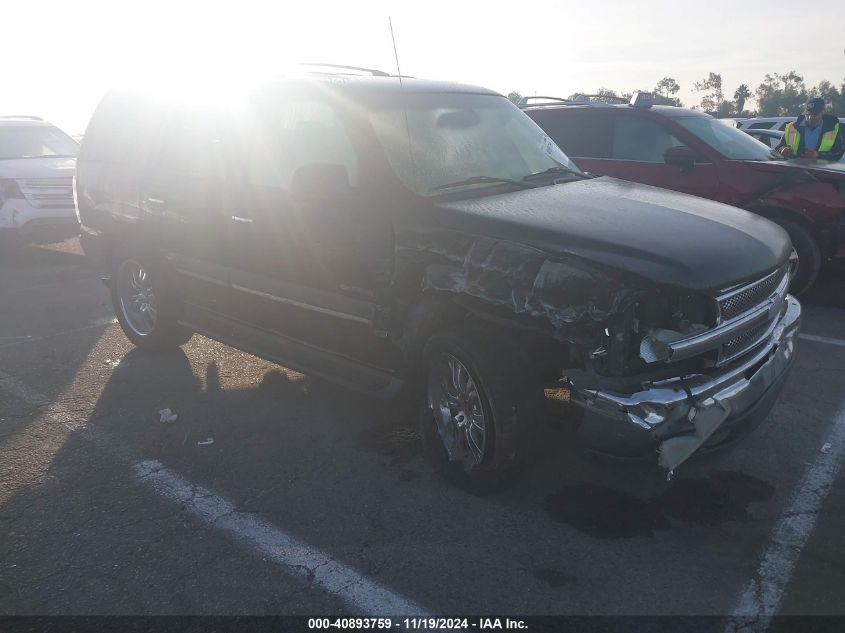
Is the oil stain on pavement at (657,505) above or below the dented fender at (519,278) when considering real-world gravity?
below

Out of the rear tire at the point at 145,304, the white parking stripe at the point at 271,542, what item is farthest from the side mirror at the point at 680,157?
the white parking stripe at the point at 271,542

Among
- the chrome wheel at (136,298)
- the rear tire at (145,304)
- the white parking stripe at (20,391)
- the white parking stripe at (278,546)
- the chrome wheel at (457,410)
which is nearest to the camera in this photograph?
the white parking stripe at (278,546)

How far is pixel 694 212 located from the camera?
12.9 ft

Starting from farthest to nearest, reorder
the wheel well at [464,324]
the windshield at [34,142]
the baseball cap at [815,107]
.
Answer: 1. the windshield at [34,142]
2. the baseball cap at [815,107]
3. the wheel well at [464,324]

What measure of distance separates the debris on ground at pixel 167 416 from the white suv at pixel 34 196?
632cm

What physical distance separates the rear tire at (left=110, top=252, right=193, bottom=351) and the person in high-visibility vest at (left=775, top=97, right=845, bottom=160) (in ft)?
22.9

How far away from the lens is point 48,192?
1046 cm

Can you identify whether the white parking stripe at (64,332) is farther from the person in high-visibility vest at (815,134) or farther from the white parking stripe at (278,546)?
the person in high-visibility vest at (815,134)

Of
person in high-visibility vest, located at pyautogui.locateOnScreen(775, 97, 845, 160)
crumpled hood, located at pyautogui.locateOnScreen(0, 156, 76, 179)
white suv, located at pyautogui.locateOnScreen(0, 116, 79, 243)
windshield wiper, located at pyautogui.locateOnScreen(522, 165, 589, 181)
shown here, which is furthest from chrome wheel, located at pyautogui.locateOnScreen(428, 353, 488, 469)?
crumpled hood, located at pyautogui.locateOnScreen(0, 156, 76, 179)

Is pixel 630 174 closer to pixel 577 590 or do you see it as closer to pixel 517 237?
pixel 517 237

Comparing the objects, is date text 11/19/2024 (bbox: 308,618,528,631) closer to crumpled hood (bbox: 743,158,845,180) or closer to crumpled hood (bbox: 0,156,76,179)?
crumpled hood (bbox: 743,158,845,180)

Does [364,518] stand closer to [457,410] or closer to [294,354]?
[457,410]

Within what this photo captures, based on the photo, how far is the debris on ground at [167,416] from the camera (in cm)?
489

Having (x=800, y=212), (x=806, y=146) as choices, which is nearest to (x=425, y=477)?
(x=800, y=212)
